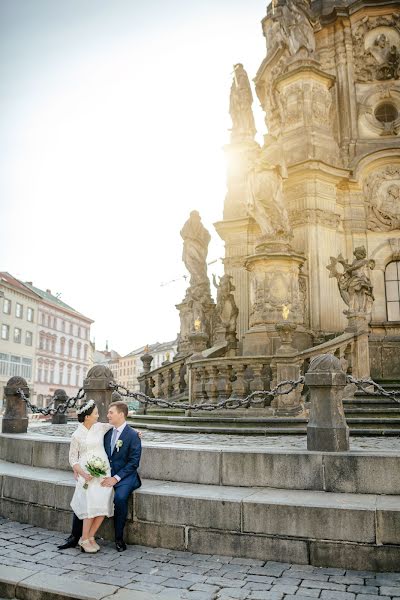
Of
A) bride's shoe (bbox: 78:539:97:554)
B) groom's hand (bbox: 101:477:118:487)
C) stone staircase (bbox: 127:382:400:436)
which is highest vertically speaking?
stone staircase (bbox: 127:382:400:436)

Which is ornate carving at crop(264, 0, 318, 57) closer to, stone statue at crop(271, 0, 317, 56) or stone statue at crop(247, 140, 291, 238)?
stone statue at crop(271, 0, 317, 56)

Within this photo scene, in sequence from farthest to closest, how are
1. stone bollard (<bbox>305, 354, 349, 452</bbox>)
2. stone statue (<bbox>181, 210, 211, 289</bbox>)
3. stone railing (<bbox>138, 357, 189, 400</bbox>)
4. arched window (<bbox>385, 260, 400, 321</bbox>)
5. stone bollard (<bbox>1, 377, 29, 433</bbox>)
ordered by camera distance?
stone statue (<bbox>181, 210, 211, 289</bbox>), arched window (<bbox>385, 260, 400, 321</bbox>), stone railing (<bbox>138, 357, 189, 400</bbox>), stone bollard (<bbox>1, 377, 29, 433</bbox>), stone bollard (<bbox>305, 354, 349, 452</bbox>)

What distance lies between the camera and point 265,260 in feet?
51.8

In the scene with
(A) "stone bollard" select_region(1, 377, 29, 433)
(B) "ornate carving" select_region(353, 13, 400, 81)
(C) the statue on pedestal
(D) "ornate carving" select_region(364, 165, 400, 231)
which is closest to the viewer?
(A) "stone bollard" select_region(1, 377, 29, 433)

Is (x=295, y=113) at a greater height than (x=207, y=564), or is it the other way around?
(x=295, y=113)

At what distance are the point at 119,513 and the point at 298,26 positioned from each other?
20.3 meters

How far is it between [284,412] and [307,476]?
523 cm

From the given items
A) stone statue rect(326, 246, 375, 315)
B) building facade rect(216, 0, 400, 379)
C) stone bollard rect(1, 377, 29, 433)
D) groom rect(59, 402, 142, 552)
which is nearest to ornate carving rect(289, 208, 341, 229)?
building facade rect(216, 0, 400, 379)

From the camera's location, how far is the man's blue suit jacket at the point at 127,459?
570cm

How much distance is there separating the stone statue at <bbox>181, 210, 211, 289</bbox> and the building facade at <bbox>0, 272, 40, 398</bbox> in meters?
35.8

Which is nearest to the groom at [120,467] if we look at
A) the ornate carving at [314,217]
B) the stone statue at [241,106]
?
the ornate carving at [314,217]

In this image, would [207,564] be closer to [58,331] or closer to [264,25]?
[264,25]

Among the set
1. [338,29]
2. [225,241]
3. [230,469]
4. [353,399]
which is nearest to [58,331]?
[225,241]

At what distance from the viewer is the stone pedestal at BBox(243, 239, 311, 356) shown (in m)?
15.5
